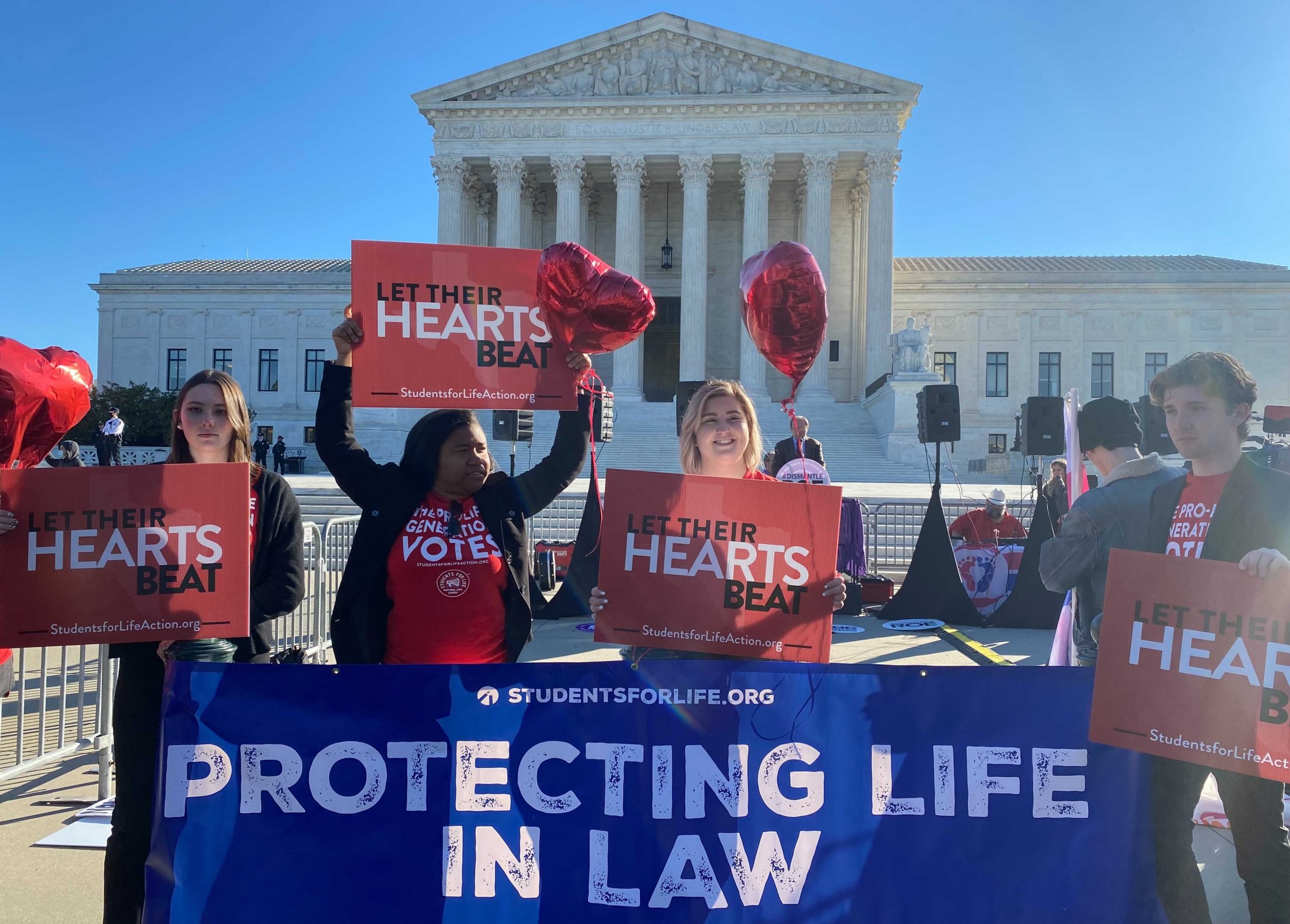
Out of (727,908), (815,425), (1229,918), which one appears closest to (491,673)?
(727,908)

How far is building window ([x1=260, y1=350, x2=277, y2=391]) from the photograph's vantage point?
145 ft

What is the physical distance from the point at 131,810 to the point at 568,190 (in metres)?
34.2

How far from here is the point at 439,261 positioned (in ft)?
10.9

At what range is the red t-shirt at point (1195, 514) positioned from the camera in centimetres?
276

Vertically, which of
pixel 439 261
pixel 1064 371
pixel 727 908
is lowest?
pixel 727 908

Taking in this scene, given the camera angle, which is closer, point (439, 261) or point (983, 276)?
point (439, 261)

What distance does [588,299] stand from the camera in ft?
10.4

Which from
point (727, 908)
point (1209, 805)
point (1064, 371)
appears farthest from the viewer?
point (1064, 371)

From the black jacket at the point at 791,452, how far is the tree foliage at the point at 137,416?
35.0 meters

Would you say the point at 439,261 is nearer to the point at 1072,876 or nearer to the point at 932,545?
the point at 1072,876

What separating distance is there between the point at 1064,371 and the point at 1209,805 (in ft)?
136

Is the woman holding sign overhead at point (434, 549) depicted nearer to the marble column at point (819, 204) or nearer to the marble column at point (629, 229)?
the marble column at point (629, 229)

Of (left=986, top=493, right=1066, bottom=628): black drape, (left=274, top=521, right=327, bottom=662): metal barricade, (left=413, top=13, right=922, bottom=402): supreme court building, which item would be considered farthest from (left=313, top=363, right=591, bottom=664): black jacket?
(left=413, top=13, right=922, bottom=402): supreme court building

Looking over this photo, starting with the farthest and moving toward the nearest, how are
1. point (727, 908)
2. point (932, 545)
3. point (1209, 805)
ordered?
point (932, 545) < point (1209, 805) < point (727, 908)
